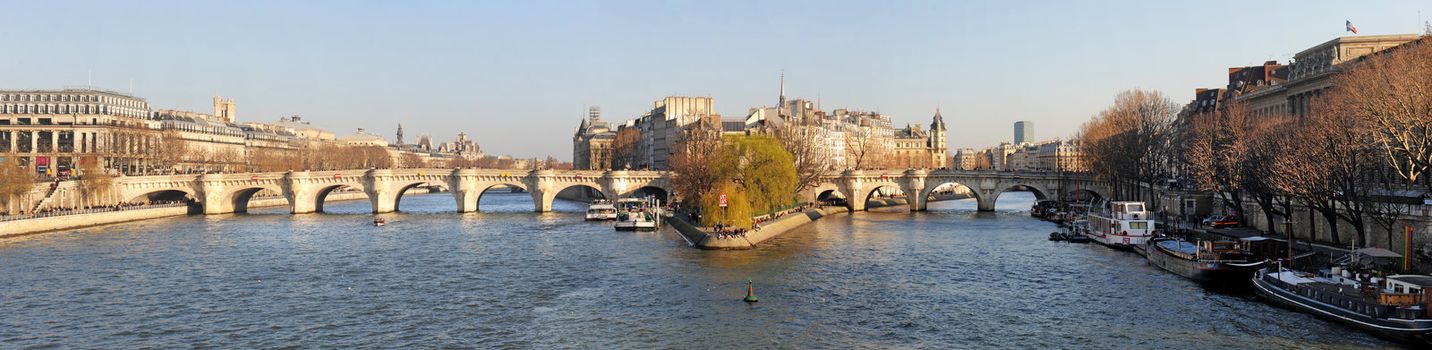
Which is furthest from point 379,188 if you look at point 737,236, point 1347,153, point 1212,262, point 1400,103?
point 1400,103

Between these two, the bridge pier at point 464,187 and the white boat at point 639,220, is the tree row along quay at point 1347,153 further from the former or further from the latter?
the bridge pier at point 464,187

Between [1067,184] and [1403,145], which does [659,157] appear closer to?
[1067,184]

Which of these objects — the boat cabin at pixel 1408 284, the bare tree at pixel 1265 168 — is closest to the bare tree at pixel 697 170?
the bare tree at pixel 1265 168

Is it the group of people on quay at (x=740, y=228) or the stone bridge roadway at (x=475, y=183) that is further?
the stone bridge roadway at (x=475, y=183)

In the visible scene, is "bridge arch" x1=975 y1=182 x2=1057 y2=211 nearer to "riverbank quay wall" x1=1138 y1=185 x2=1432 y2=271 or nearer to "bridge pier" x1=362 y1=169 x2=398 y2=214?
"riverbank quay wall" x1=1138 y1=185 x2=1432 y2=271

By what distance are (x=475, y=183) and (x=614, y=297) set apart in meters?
68.4

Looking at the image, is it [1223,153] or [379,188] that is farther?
[379,188]

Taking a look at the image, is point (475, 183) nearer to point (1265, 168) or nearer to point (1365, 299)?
point (1265, 168)

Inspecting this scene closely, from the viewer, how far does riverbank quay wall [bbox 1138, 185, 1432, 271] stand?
134 ft

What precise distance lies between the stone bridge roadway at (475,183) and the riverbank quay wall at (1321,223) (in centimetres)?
2577

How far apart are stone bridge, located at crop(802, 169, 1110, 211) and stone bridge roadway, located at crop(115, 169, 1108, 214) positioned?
94 mm

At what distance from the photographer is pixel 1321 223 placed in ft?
169

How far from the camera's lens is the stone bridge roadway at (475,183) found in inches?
4087

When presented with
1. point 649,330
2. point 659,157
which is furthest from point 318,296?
point 659,157
